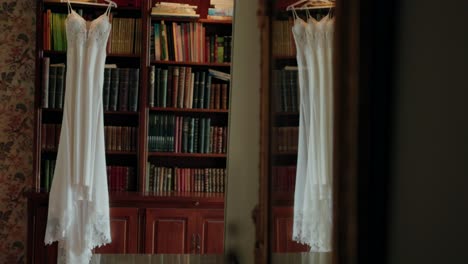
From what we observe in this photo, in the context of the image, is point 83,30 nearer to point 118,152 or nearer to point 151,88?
point 151,88

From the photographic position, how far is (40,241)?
107 inches

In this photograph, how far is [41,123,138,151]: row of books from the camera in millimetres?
2906

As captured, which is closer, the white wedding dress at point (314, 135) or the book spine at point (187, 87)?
the white wedding dress at point (314, 135)

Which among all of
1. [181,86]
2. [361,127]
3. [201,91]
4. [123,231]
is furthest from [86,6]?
[361,127]

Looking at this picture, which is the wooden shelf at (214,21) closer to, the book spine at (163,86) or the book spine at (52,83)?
the book spine at (163,86)

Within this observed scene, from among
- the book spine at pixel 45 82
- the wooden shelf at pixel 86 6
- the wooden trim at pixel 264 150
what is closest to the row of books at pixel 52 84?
the book spine at pixel 45 82

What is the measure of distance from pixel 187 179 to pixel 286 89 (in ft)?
8.35

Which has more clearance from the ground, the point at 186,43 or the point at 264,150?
the point at 186,43

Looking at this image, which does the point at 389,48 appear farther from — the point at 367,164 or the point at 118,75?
the point at 118,75

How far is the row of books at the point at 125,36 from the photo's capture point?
296cm

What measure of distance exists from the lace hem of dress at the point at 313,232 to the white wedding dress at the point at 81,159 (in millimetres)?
2273

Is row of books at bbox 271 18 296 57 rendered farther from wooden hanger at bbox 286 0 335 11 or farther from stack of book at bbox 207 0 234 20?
stack of book at bbox 207 0 234 20

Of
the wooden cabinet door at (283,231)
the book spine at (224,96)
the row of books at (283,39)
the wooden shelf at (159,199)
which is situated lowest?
the wooden shelf at (159,199)

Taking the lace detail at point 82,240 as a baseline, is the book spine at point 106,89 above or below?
above
